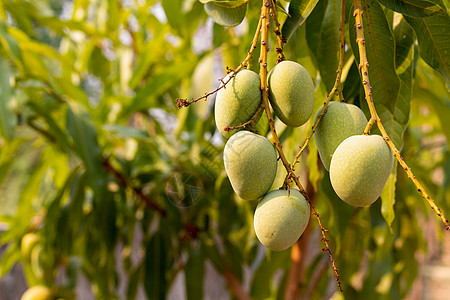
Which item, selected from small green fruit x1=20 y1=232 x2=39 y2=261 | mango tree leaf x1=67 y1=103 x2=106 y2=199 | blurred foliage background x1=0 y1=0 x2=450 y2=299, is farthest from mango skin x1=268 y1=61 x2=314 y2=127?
small green fruit x1=20 y1=232 x2=39 y2=261

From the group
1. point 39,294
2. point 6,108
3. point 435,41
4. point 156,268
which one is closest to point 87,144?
point 6,108

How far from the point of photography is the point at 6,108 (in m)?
0.79

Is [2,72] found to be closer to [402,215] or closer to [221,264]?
[221,264]

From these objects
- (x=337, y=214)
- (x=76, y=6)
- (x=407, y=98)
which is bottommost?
(x=337, y=214)

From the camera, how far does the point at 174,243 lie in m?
1.18

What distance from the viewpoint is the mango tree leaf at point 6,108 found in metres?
0.78

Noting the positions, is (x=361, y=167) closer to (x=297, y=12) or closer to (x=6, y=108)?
(x=297, y=12)

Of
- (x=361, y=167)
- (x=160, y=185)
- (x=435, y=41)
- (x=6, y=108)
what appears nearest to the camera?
(x=361, y=167)

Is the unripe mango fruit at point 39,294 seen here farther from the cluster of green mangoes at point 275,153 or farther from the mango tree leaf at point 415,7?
the mango tree leaf at point 415,7

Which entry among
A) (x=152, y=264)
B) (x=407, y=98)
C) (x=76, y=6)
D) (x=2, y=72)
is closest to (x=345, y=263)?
(x=152, y=264)

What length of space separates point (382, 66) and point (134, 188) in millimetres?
747

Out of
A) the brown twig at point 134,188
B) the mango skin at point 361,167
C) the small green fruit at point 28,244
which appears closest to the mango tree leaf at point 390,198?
the mango skin at point 361,167

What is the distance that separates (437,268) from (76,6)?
379 centimetres

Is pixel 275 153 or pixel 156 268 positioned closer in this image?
pixel 275 153
